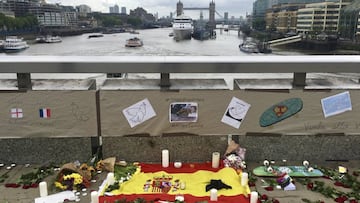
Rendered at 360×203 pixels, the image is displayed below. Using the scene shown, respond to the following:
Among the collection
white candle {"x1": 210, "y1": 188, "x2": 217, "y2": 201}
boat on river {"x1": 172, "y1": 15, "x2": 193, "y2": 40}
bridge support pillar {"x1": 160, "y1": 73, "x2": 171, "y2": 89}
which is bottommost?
white candle {"x1": 210, "y1": 188, "x2": 217, "y2": 201}

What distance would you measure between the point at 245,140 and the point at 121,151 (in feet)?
6.50

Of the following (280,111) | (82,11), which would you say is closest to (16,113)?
(280,111)

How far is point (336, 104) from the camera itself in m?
5.14

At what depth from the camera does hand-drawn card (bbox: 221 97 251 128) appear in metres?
5.11

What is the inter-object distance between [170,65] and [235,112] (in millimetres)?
1262

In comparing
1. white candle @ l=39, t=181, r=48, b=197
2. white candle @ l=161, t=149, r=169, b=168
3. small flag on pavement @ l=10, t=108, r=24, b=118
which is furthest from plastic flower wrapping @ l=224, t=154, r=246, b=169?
small flag on pavement @ l=10, t=108, r=24, b=118

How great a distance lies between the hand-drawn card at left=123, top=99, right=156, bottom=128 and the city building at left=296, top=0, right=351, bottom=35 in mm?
62601

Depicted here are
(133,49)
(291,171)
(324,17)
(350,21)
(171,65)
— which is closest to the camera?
(171,65)

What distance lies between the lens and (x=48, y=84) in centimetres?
523

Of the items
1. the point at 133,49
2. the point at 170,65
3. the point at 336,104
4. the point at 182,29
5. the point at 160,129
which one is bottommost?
the point at 133,49

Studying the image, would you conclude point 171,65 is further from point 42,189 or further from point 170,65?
point 42,189

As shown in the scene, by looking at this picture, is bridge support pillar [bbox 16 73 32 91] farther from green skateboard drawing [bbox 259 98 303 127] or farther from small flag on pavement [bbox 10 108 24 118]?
green skateboard drawing [bbox 259 98 303 127]

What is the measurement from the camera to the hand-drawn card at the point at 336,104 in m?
5.12

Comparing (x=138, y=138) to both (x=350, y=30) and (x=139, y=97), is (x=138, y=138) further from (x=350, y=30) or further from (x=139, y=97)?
(x=350, y=30)
